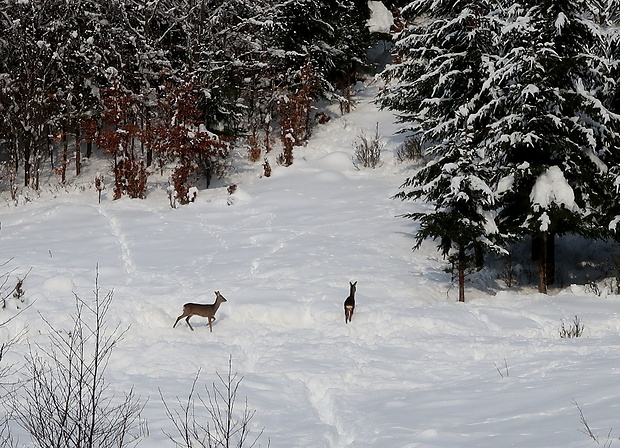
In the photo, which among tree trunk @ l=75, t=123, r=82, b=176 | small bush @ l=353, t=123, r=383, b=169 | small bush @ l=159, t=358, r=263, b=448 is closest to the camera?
small bush @ l=159, t=358, r=263, b=448

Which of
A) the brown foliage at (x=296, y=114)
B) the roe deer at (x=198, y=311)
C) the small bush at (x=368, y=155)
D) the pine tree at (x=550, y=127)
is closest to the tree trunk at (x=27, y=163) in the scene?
the brown foliage at (x=296, y=114)

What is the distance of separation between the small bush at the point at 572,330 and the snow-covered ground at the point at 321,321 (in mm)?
219

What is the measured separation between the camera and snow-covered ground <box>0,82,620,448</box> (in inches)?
245

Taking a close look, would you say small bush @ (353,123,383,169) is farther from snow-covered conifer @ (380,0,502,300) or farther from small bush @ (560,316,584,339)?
small bush @ (560,316,584,339)

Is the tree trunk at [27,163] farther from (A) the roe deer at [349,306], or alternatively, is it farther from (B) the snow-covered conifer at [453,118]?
(A) the roe deer at [349,306]

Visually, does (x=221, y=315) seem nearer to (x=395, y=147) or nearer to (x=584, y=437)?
(x=584, y=437)

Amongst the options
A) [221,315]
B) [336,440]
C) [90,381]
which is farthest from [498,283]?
[90,381]

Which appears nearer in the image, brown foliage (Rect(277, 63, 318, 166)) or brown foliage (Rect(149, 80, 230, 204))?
brown foliage (Rect(149, 80, 230, 204))

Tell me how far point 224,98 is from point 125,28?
17.4ft

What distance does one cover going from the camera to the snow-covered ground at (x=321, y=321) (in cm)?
622

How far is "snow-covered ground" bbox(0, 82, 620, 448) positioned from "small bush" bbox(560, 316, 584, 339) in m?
0.22

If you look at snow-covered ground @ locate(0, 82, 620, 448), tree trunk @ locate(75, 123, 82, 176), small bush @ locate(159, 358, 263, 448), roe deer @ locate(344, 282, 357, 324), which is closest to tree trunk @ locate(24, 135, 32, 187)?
tree trunk @ locate(75, 123, 82, 176)

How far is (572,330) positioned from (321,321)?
4378 mm

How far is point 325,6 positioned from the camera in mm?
24766
